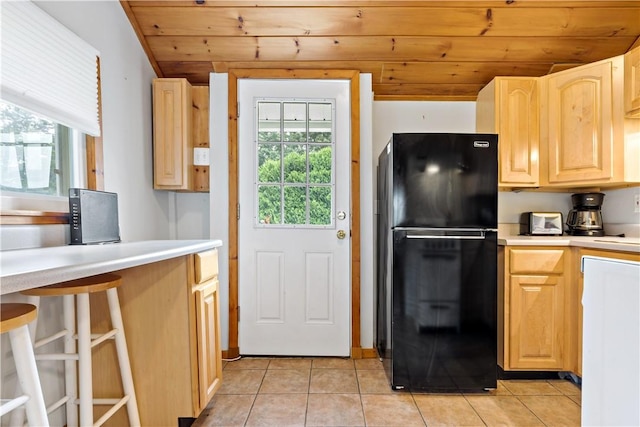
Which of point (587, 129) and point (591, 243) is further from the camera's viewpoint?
point (587, 129)

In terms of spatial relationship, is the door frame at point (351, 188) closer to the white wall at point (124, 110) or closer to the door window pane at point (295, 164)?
the door window pane at point (295, 164)

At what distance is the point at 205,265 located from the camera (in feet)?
5.20

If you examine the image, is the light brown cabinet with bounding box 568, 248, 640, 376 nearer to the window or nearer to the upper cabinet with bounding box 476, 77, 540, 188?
the upper cabinet with bounding box 476, 77, 540, 188

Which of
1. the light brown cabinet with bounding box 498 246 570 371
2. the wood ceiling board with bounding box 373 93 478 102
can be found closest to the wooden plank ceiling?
the wood ceiling board with bounding box 373 93 478 102

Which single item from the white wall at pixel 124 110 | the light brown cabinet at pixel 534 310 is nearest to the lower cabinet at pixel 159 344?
the white wall at pixel 124 110

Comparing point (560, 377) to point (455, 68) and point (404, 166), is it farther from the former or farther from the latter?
point (455, 68)

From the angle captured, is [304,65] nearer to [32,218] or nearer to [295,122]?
[295,122]

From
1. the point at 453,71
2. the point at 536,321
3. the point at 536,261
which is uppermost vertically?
the point at 453,71

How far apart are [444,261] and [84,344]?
172cm

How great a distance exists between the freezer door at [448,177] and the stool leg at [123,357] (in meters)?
1.47

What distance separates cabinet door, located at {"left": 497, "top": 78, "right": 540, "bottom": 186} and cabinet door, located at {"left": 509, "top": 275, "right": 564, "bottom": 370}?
2.31 ft

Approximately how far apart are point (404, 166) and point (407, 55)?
3.07 ft

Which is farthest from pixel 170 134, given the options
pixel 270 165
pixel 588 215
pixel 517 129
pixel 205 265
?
pixel 588 215

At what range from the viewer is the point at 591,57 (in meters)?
2.31
